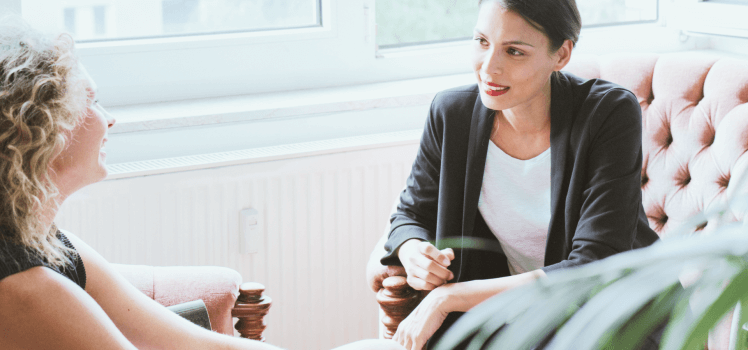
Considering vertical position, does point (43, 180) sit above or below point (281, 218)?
above

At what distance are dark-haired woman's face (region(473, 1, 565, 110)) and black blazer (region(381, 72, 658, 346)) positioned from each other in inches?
3.1

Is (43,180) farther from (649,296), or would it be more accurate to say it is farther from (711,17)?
(711,17)

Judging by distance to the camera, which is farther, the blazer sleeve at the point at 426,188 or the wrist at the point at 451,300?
the blazer sleeve at the point at 426,188

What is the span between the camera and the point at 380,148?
6.89ft

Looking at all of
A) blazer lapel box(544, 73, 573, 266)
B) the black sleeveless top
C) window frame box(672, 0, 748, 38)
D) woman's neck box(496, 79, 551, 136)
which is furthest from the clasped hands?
window frame box(672, 0, 748, 38)

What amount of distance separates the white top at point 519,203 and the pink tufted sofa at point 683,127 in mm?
265

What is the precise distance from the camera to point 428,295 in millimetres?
1444

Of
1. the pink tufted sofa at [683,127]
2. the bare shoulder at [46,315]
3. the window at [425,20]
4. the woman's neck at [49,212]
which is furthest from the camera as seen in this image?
the window at [425,20]

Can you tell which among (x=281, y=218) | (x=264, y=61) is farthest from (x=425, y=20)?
(x=281, y=218)

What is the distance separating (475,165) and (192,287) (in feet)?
2.05

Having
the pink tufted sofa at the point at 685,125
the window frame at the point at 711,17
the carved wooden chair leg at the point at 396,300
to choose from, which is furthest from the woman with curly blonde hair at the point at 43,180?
the window frame at the point at 711,17

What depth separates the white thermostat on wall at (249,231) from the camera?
1.96m

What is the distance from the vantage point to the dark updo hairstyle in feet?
4.63

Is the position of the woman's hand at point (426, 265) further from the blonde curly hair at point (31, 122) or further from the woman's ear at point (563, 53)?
the blonde curly hair at point (31, 122)
